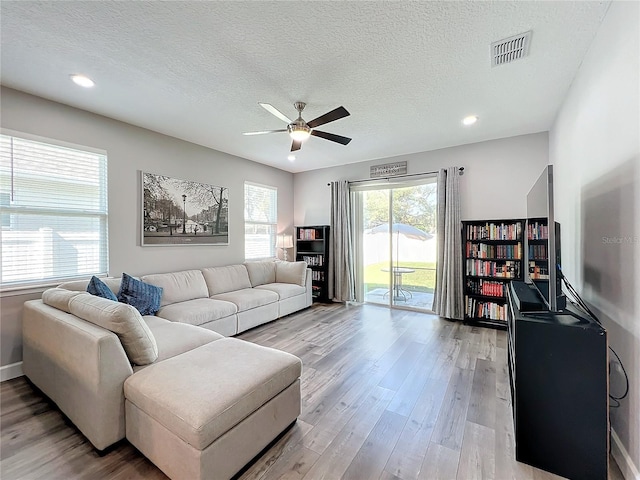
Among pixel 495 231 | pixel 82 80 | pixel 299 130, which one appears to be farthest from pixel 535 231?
pixel 82 80

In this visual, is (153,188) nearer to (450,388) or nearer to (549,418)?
(450,388)

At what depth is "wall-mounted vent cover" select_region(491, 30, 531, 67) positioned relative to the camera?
195cm

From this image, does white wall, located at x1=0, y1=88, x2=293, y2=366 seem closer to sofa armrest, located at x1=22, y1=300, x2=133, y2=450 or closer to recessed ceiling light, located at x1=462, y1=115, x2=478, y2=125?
sofa armrest, located at x1=22, y1=300, x2=133, y2=450

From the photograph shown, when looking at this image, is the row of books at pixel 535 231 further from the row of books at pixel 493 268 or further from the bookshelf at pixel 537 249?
the row of books at pixel 493 268

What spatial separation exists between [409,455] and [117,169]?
4.01 m

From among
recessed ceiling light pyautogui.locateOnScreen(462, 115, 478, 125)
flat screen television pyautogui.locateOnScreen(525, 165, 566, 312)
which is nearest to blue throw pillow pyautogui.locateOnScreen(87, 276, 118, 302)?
flat screen television pyautogui.locateOnScreen(525, 165, 566, 312)

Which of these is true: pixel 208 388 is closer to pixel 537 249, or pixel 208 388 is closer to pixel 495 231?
pixel 537 249

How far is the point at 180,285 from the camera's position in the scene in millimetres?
3549

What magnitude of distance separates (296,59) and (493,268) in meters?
3.69

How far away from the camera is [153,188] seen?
3635mm

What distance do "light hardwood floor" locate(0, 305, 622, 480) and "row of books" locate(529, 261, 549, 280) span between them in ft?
3.05

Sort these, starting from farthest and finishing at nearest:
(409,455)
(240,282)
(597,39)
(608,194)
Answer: (240,282) < (597,39) < (608,194) < (409,455)

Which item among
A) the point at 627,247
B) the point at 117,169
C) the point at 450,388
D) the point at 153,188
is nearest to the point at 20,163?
the point at 117,169

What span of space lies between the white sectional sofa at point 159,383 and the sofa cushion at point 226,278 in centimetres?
165
